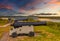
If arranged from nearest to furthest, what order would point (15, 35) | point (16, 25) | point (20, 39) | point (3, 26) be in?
point (20, 39) → point (15, 35) → point (16, 25) → point (3, 26)

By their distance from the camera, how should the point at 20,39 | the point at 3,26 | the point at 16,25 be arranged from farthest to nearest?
1. the point at 3,26
2. the point at 16,25
3. the point at 20,39

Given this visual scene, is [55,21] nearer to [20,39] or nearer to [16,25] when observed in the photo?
[16,25]

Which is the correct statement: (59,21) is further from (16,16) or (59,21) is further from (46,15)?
(16,16)

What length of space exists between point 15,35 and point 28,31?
348 mm

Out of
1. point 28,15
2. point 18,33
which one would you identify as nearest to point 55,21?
point 28,15

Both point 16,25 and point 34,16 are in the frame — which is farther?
point 34,16

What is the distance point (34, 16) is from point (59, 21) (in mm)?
942

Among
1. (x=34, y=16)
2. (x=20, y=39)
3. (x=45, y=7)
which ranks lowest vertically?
(x=20, y=39)

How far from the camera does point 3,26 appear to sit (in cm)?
479

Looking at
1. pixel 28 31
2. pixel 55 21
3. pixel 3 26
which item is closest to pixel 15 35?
pixel 28 31

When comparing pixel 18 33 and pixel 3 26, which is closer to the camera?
pixel 18 33

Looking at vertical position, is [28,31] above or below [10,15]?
below

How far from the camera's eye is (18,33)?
3422 mm

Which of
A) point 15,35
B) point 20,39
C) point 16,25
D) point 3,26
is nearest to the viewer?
point 20,39
